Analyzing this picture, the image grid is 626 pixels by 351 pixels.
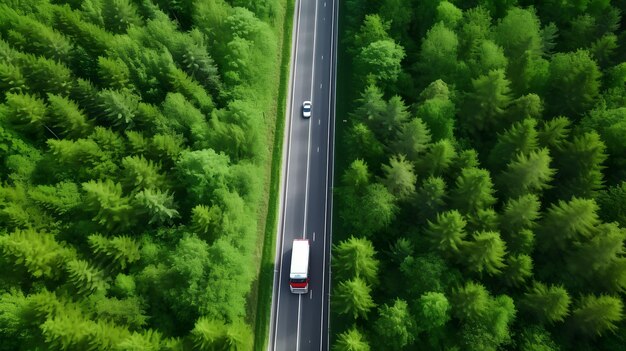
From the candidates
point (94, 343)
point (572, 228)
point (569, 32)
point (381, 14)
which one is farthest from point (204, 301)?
point (569, 32)

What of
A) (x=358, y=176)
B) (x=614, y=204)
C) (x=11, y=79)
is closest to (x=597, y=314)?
(x=614, y=204)

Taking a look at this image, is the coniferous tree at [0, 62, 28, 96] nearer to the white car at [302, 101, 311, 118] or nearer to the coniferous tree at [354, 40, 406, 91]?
the white car at [302, 101, 311, 118]

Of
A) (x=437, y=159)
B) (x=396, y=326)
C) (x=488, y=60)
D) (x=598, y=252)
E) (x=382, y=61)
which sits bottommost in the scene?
(x=396, y=326)

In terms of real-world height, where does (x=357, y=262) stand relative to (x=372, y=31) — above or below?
below

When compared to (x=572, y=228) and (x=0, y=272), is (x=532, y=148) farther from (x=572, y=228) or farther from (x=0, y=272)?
(x=0, y=272)

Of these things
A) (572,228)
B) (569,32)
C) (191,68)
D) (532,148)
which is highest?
(569,32)

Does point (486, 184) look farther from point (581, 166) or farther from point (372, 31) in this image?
point (372, 31)

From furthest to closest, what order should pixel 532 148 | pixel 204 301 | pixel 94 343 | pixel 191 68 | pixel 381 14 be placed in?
pixel 381 14
pixel 191 68
pixel 532 148
pixel 204 301
pixel 94 343
